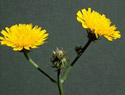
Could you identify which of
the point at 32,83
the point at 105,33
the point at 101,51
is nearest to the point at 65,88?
the point at 32,83

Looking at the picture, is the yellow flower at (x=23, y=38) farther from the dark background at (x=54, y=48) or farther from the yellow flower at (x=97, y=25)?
the dark background at (x=54, y=48)

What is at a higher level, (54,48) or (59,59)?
(54,48)

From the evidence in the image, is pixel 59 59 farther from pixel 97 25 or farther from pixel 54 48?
pixel 54 48

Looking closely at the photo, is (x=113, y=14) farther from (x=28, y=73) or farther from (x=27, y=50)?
(x=27, y=50)

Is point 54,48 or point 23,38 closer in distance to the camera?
point 23,38

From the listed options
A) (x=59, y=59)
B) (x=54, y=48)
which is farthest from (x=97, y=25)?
(x=54, y=48)

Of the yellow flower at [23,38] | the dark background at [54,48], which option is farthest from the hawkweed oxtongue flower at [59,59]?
the dark background at [54,48]

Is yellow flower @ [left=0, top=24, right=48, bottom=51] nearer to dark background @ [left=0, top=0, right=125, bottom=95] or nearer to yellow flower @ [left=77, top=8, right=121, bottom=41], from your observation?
yellow flower @ [left=77, top=8, right=121, bottom=41]
